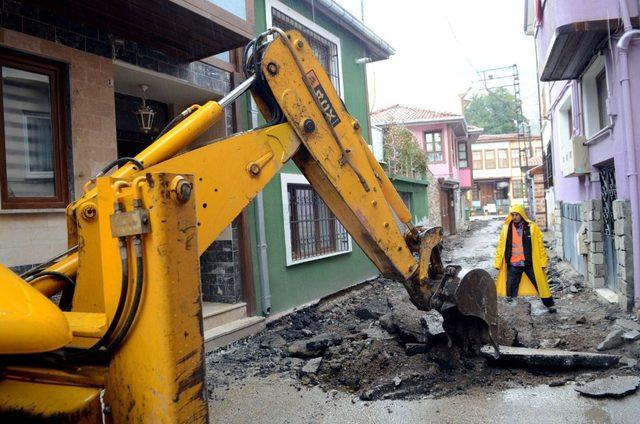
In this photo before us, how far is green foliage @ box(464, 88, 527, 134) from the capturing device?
61.2m

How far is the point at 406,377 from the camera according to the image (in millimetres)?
4902

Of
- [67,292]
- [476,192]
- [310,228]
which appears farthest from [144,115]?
[476,192]

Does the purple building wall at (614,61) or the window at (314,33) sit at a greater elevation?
the window at (314,33)

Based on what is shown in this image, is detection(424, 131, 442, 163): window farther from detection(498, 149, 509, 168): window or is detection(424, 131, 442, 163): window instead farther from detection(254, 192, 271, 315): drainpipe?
detection(498, 149, 509, 168): window

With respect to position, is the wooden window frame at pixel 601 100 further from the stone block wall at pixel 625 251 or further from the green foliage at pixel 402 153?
the green foliage at pixel 402 153

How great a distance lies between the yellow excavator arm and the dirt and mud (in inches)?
57.1

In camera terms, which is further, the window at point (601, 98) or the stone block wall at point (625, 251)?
the window at point (601, 98)

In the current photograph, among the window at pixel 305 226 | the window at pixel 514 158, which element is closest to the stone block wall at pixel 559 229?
the window at pixel 305 226

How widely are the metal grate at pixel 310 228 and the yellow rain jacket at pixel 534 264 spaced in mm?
2610

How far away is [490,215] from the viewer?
47594 mm

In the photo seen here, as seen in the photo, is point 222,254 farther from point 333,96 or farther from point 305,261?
point 333,96

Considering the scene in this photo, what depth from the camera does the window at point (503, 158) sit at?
162ft

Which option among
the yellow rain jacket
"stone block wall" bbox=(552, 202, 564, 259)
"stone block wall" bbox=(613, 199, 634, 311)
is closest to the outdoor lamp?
the yellow rain jacket

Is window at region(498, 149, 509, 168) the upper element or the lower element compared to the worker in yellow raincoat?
upper
